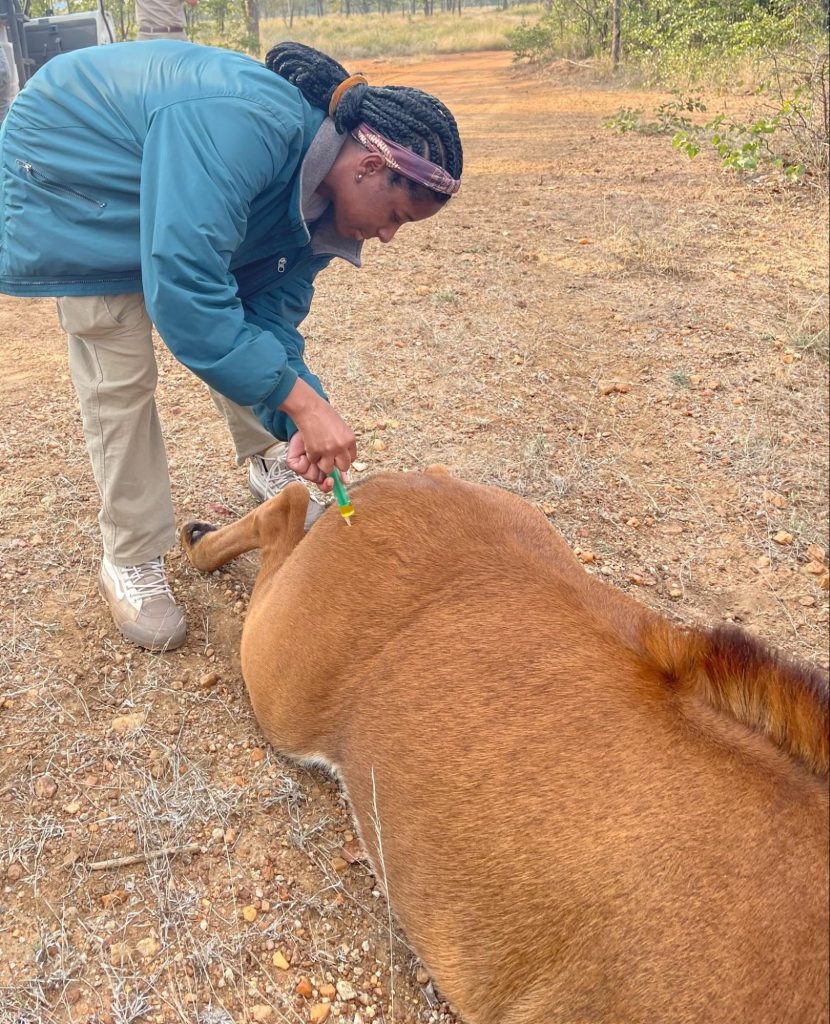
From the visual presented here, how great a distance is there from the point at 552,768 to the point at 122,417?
1.75 metres

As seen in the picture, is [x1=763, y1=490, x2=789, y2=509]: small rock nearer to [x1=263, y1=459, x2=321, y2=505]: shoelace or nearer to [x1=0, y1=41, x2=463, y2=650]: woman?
[x1=263, y1=459, x2=321, y2=505]: shoelace

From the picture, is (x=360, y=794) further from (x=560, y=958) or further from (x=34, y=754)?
(x=34, y=754)

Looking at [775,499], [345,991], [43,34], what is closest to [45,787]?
[345,991]

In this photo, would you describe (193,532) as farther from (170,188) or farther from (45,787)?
(170,188)

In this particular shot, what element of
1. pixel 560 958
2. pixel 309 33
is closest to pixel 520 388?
pixel 560 958

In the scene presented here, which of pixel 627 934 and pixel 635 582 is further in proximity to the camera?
pixel 635 582

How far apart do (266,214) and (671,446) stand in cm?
252

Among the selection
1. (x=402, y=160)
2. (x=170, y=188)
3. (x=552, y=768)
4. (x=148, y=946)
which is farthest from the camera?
(x=402, y=160)

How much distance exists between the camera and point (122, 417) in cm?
269

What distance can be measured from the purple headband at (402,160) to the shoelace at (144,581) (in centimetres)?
159

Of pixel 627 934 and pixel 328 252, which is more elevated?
pixel 328 252

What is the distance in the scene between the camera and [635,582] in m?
3.34

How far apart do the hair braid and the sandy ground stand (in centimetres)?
170

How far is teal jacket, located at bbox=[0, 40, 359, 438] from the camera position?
78.4 inches
